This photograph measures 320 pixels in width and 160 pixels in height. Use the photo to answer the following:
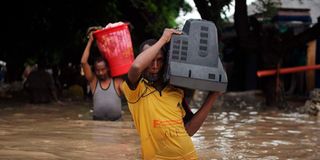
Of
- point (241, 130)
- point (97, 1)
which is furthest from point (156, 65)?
point (97, 1)

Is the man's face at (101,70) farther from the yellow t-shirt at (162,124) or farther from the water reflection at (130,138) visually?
the yellow t-shirt at (162,124)

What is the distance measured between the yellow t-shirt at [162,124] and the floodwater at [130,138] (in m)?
2.55

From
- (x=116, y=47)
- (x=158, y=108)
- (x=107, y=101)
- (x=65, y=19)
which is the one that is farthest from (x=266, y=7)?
(x=158, y=108)

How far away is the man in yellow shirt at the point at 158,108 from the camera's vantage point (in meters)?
3.11

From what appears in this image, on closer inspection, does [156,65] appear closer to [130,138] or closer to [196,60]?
[196,60]

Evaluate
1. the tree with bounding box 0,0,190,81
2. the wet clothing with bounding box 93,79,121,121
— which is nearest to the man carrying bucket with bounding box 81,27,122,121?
the wet clothing with bounding box 93,79,121,121

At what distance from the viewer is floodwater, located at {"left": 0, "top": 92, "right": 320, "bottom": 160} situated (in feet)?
19.7

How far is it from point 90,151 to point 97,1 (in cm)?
1022

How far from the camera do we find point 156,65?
10.5 ft

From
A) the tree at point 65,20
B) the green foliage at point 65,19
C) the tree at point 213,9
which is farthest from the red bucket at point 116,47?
the tree at point 65,20

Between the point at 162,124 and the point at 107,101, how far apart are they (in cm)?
417

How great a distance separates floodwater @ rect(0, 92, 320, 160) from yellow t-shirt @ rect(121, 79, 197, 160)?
2.55m

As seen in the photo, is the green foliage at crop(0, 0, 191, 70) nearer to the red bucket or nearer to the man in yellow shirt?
the red bucket

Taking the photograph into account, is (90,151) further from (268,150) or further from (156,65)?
(156,65)
